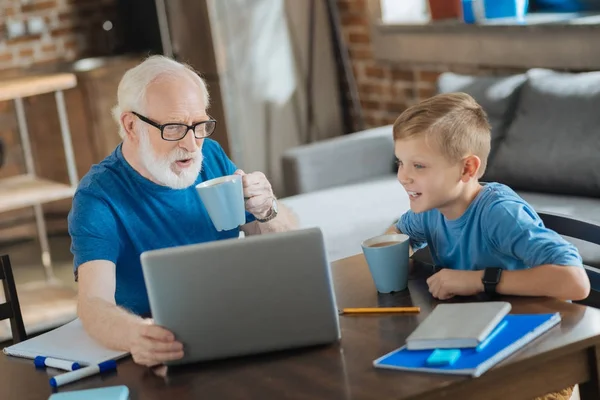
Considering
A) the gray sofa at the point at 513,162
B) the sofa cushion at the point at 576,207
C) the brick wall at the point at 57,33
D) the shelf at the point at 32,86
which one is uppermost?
the brick wall at the point at 57,33

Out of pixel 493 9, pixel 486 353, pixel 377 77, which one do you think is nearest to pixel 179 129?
pixel 486 353

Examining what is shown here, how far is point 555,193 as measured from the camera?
3457mm

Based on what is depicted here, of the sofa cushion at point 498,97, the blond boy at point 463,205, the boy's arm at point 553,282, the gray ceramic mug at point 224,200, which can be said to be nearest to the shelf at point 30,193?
the sofa cushion at point 498,97

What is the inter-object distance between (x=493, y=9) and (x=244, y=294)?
293cm

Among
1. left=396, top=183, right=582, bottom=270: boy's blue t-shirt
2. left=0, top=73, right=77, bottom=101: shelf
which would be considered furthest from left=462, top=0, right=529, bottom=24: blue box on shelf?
left=396, top=183, right=582, bottom=270: boy's blue t-shirt

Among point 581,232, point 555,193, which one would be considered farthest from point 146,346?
point 555,193

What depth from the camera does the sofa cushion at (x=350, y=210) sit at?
343 centimetres

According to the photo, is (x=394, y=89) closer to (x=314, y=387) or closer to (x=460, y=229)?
(x=460, y=229)

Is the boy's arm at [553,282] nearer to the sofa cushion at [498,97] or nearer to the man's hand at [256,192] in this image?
the man's hand at [256,192]

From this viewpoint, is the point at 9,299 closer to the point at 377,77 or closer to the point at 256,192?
the point at 256,192

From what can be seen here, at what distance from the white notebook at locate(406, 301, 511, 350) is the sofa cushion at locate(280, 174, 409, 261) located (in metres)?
1.55

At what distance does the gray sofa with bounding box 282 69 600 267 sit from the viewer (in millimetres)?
3305

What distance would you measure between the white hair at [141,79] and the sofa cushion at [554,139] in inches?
62.5

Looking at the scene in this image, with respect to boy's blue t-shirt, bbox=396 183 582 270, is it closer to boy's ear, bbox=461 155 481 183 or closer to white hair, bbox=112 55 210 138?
boy's ear, bbox=461 155 481 183
